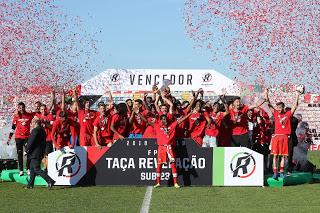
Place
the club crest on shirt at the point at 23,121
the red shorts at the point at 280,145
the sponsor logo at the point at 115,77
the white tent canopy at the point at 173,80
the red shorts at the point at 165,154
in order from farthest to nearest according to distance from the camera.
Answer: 1. the sponsor logo at the point at 115,77
2. the white tent canopy at the point at 173,80
3. the club crest on shirt at the point at 23,121
4. the red shorts at the point at 280,145
5. the red shorts at the point at 165,154

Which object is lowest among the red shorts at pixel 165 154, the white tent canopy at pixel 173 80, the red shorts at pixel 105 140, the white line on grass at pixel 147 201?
the white line on grass at pixel 147 201

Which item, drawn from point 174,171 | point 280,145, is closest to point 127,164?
point 174,171

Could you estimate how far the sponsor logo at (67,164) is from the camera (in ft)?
54.8

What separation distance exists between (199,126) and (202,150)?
0.99 metres

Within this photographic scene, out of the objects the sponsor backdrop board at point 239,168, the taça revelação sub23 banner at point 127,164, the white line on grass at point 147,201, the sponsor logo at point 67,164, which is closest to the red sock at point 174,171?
the taça revelação sub23 banner at point 127,164

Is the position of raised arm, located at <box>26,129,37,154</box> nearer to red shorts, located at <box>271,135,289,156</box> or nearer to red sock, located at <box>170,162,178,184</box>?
red sock, located at <box>170,162,178,184</box>

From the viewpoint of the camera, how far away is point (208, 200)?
1371 centimetres

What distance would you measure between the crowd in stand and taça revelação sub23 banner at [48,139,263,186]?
0.35 metres

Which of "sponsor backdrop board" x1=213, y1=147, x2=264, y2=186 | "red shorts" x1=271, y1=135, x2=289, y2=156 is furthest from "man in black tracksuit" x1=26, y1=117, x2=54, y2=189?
"red shorts" x1=271, y1=135, x2=289, y2=156

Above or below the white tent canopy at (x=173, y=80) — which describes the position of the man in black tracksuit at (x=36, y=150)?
below

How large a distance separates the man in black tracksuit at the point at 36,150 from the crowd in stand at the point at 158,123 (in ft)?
3.40

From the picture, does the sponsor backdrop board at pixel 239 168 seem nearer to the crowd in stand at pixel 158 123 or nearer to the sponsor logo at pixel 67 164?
the crowd in stand at pixel 158 123

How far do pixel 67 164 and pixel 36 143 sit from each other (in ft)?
3.18

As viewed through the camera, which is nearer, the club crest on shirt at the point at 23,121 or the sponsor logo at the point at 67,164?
the sponsor logo at the point at 67,164
